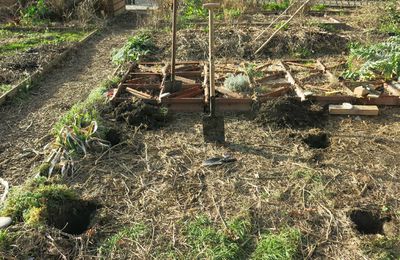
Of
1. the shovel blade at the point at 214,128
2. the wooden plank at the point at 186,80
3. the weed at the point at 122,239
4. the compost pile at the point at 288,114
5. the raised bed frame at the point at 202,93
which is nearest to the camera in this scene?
the weed at the point at 122,239

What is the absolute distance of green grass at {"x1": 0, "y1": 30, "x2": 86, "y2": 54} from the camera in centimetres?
848

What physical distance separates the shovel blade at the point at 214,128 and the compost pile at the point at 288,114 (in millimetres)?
719

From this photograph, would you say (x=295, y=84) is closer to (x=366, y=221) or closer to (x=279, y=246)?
(x=366, y=221)

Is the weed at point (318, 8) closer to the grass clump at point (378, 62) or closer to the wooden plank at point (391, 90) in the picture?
the grass clump at point (378, 62)

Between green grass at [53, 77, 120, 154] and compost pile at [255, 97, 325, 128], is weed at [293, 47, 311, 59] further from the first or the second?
green grass at [53, 77, 120, 154]

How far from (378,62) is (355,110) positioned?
39.1 inches

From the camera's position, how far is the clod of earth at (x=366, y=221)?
3344 mm

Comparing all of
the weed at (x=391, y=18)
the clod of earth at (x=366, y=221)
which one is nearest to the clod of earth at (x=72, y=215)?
the clod of earth at (x=366, y=221)

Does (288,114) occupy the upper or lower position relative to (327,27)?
lower

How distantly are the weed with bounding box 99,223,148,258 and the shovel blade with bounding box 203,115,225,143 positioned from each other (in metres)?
1.55

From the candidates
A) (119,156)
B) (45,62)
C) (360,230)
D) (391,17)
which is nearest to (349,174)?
(360,230)

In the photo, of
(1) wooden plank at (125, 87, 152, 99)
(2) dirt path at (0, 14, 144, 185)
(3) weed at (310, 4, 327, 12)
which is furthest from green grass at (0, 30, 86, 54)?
(3) weed at (310, 4, 327, 12)

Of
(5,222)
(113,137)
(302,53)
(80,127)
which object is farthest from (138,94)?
(302,53)

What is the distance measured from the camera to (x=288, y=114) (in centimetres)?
492
